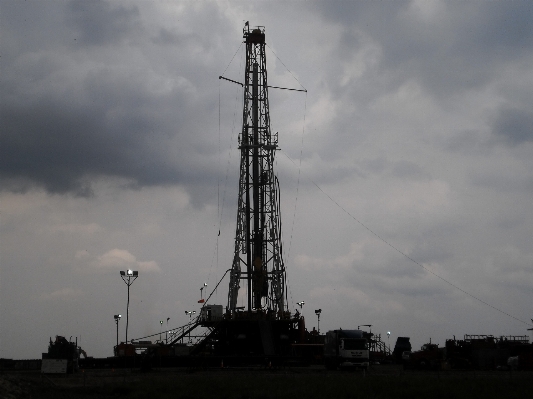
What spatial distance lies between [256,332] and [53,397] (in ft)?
115

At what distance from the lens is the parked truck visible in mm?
49062

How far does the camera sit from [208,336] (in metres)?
63.7

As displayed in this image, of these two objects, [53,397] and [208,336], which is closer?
[53,397]

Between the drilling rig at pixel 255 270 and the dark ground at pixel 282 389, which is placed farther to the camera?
the drilling rig at pixel 255 270

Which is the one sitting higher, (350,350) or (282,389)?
(350,350)

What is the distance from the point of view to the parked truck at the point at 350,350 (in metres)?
49.1

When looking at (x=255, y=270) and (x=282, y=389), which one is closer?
(x=282, y=389)

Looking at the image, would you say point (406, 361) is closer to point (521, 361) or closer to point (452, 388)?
point (521, 361)

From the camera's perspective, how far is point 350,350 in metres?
49.2

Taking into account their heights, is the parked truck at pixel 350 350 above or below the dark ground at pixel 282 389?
above

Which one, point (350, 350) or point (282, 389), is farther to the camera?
point (350, 350)

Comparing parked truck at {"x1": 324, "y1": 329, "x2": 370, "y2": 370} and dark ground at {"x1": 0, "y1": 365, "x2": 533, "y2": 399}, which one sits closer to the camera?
dark ground at {"x1": 0, "y1": 365, "x2": 533, "y2": 399}

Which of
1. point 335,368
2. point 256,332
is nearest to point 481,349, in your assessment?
point 335,368

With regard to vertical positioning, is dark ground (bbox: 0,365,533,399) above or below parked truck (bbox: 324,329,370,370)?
below
